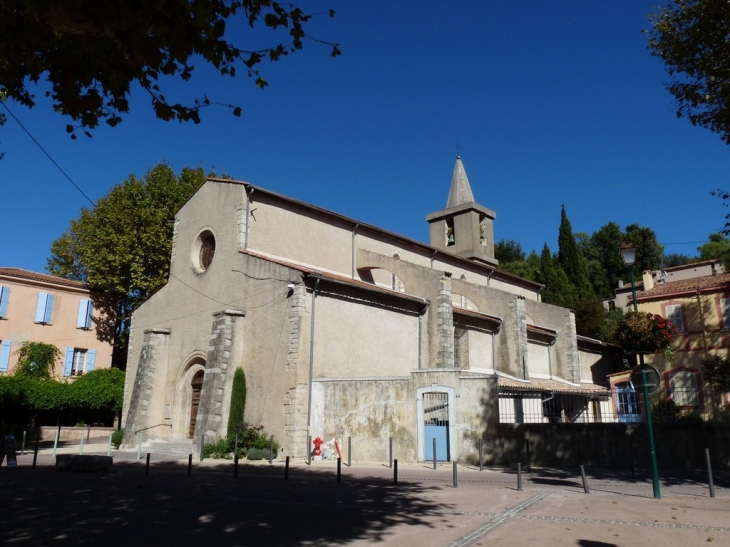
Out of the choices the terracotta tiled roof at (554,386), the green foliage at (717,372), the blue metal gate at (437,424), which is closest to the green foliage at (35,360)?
the blue metal gate at (437,424)

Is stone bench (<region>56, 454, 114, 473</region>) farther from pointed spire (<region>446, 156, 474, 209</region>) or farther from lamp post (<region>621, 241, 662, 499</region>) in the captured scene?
pointed spire (<region>446, 156, 474, 209</region>)

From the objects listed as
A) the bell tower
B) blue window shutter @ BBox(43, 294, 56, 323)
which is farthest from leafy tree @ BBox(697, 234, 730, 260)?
blue window shutter @ BBox(43, 294, 56, 323)

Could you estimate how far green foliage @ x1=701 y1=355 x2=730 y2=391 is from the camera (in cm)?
2461

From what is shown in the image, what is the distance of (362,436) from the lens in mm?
17922

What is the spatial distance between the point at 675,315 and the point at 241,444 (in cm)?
2144

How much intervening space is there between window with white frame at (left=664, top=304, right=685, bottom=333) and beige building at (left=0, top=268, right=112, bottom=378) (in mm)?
30038

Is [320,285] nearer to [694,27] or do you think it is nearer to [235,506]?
[235,506]

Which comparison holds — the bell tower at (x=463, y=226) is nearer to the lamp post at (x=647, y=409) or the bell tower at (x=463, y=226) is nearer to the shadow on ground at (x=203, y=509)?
the lamp post at (x=647, y=409)

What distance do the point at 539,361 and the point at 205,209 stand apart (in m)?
18.0

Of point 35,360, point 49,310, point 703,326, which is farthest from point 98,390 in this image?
point 703,326

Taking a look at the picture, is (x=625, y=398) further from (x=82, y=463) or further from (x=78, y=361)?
(x=78, y=361)

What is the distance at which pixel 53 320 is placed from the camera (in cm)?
3036

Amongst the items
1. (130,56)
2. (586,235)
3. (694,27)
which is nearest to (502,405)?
(694,27)

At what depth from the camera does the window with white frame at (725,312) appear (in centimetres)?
2620
